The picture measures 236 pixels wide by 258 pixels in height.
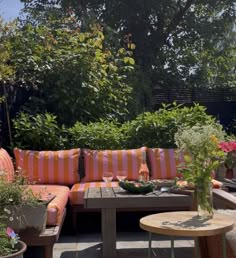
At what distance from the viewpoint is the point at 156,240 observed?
449cm

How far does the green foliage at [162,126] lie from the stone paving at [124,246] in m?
1.36

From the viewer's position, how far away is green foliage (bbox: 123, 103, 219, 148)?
5.80 m

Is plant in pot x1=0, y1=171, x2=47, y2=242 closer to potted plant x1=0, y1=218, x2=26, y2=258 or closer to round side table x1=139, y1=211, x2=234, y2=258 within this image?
potted plant x1=0, y1=218, x2=26, y2=258

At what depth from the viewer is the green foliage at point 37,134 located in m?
5.67

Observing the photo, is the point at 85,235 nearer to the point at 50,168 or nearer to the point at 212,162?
the point at 50,168

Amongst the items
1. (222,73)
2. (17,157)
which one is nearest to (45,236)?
(17,157)

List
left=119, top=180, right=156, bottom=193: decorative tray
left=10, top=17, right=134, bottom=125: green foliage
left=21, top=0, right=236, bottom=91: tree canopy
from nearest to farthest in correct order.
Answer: left=119, top=180, right=156, bottom=193: decorative tray → left=10, top=17, right=134, bottom=125: green foliage → left=21, top=0, right=236, bottom=91: tree canopy

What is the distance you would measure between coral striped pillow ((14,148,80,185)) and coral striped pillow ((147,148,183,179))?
86cm

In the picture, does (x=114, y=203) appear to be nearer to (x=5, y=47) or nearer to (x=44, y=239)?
(x=44, y=239)

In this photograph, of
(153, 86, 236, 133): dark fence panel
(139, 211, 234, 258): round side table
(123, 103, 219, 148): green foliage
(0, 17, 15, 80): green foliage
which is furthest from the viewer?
(153, 86, 236, 133): dark fence panel

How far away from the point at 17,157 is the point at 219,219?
3.17 m

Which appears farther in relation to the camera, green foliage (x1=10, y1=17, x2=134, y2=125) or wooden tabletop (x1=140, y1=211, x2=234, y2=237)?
green foliage (x1=10, y1=17, x2=134, y2=125)

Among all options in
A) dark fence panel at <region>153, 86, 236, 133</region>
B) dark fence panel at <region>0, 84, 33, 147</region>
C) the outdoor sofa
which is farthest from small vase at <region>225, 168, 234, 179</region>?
dark fence panel at <region>153, 86, 236, 133</region>

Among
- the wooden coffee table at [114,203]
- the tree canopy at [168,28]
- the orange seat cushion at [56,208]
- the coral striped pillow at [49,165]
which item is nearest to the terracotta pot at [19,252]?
the orange seat cushion at [56,208]
